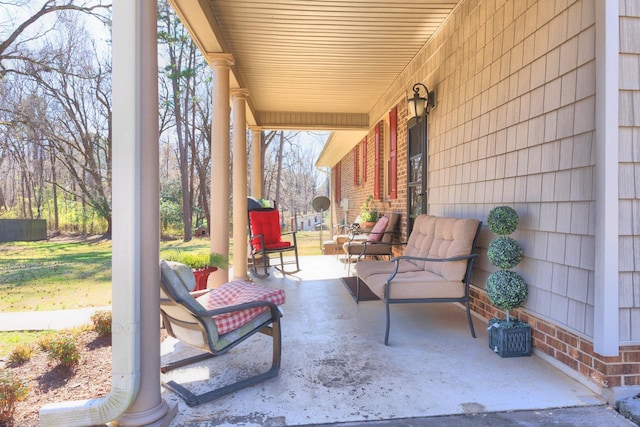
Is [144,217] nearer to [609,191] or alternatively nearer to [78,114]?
[609,191]

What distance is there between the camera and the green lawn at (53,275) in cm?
504

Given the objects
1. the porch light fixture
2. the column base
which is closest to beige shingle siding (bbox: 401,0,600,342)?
the porch light fixture

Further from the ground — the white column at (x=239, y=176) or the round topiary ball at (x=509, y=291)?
the white column at (x=239, y=176)

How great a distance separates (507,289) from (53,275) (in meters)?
7.80

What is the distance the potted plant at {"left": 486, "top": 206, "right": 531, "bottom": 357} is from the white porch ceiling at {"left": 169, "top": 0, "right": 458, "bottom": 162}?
231 centimetres

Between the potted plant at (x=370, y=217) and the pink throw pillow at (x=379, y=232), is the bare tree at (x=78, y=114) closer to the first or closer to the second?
the potted plant at (x=370, y=217)

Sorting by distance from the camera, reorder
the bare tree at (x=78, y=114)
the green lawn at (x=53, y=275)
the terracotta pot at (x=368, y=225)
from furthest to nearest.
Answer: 1. the bare tree at (x=78, y=114)
2. the terracotta pot at (x=368, y=225)
3. the green lawn at (x=53, y=275)

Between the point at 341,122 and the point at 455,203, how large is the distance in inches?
184

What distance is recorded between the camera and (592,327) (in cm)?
205

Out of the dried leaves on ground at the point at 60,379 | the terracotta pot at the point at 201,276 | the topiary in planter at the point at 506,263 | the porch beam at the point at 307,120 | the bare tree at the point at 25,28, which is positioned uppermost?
the bare tree at the point at 25,28

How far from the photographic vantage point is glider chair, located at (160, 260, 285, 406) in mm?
1949

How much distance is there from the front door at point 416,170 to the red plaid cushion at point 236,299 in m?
2.83

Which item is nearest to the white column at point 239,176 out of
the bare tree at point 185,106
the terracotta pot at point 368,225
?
the terracotta pot at point 368,225

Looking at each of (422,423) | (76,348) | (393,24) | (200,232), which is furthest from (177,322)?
(200,232)
